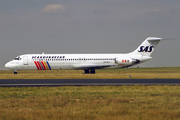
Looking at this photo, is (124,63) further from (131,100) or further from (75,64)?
(131,100)

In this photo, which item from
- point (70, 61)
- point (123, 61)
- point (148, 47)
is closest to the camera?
point (70, 61)

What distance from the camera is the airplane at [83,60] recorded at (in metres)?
58.0

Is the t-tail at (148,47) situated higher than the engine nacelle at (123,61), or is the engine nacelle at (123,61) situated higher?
the t-tail at (148,47)

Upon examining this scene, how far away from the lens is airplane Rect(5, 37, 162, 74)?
57969mm

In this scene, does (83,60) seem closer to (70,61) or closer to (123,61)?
(70,61)

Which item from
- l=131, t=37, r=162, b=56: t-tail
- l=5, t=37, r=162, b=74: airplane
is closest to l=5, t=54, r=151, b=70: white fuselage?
l=5, t=37, r=162, b=74: airplane

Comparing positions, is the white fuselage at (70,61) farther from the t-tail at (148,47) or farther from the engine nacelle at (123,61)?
the t-tail at (148,47)

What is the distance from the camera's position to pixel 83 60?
59281mm

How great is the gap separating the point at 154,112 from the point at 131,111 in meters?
1.15

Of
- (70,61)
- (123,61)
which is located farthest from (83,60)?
(123,61)

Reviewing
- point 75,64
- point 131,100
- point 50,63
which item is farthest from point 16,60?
point 131,100

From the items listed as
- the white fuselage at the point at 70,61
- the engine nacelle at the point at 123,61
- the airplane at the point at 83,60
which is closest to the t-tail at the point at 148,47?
the airplane at the point at 83,60

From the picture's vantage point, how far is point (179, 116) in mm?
12312

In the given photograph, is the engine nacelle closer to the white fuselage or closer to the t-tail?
the white fuselage
